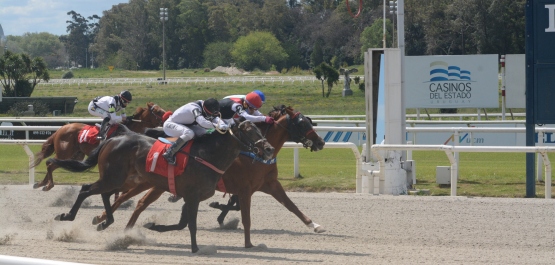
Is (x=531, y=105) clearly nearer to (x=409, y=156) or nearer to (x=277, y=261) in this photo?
(x=409, y=156)

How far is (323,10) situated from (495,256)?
65.8 meters

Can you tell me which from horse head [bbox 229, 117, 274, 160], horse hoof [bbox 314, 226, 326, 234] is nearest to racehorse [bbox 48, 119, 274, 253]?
horse head [bbox 229, 117, 274, 160]

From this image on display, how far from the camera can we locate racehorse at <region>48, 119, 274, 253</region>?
7074mm

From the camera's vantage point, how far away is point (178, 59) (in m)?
71.4

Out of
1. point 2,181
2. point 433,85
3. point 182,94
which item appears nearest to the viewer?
point 2,181

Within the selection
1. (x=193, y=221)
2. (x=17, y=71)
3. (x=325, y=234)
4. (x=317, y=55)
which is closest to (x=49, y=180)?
(x=193, y=221)

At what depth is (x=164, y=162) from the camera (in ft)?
24.0

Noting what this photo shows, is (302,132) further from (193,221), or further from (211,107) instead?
(193,221)

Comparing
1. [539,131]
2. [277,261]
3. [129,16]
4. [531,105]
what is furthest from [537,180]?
[129,16]

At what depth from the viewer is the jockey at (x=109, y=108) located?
32.0 ft

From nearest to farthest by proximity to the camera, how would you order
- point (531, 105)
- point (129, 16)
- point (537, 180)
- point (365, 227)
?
1. point (365, 227)
2. point (531, 105)
3. point (537, 180)
4. point (129, 16)

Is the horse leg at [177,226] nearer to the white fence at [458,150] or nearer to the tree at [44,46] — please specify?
the white fence at [458,150]

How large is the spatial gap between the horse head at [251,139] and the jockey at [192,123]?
0.39 feet

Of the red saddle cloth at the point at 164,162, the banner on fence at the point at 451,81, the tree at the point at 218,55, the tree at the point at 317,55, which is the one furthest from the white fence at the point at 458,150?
the tree at the point at 218,55
